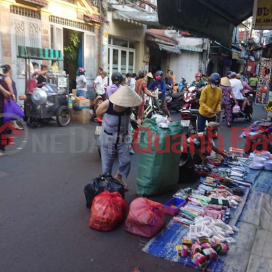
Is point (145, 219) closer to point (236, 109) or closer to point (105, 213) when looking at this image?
point (105, 213)

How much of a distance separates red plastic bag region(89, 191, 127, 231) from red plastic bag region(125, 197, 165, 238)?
156 millimetres

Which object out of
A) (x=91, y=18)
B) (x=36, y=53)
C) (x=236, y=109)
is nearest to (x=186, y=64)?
(x=91, y=18)

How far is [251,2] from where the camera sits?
4730 millimetres

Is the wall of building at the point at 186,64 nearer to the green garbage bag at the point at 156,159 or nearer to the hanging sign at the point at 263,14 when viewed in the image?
the hanging sign at the point at 263,14

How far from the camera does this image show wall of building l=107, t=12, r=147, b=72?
46.6 feet

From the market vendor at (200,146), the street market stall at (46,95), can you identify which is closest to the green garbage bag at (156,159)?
the market vendor at (200,146)

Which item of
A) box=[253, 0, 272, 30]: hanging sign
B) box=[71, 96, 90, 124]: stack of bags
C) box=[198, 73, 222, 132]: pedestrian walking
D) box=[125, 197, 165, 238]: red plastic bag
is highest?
box=[253, 0, 272, 30]: hanging sign

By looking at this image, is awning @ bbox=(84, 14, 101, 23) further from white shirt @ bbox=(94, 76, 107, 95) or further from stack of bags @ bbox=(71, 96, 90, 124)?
stack of bags @ bbox=(71, 96, 90, 124)

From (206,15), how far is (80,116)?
6.08 meters

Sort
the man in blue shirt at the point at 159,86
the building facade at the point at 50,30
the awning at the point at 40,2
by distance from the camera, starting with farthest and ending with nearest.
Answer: the man in blue shirt at the point at 159,86, the awning at the point at 40,2, the building facade at the point at 50,30

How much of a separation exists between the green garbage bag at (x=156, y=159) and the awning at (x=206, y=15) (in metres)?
1.52

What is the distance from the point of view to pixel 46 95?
8414 millimetres

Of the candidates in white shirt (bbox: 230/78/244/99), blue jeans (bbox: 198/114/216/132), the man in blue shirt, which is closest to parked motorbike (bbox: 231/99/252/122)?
white shirt (bbox: 230/78/244/99)

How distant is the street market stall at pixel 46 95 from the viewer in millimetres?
8344
